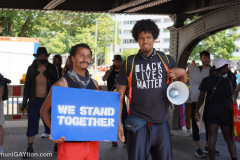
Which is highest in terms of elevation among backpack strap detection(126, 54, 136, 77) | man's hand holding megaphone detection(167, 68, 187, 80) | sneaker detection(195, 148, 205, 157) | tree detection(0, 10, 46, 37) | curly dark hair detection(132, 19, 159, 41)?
tree detection(0, 10, 46, 37)

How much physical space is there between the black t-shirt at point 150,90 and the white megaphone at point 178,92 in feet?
0.27

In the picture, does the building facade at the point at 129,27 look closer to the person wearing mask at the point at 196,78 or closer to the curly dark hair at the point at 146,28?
the person wearing mask at the point at 196,78

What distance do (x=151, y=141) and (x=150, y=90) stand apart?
1.75 ft

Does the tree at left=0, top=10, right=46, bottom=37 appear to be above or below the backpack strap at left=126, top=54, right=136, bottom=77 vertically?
above

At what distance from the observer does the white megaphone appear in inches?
159

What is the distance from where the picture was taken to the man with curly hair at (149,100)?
4.09 meters

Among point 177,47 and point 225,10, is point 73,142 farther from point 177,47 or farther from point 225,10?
point 177,47

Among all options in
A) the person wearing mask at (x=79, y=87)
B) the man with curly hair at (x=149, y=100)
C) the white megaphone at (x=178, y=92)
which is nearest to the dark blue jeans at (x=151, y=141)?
the man with curly hair at (x=149, y=100)

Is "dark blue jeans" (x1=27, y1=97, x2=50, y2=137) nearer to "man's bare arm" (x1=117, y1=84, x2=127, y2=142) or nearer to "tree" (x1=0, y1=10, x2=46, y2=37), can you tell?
"man's bare arm" (x1=117, y1=84, x2=127, y2=142)

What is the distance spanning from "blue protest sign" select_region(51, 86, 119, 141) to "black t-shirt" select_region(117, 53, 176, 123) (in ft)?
0.96

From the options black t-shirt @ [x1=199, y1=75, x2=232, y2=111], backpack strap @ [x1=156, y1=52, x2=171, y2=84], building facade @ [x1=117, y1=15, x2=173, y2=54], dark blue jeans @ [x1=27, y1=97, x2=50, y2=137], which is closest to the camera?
backpack strap @ [x1=156, y1=52, x2=171, y2=84]

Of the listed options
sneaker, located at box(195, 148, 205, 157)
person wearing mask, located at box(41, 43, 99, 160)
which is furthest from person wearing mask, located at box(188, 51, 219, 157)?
person wearing mask, located at box(41, 43, 99, 160)

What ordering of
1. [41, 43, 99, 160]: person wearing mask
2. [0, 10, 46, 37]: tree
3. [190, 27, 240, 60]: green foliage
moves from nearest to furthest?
[41, 43, 99, 160]: person wearing mask < [0, 10, 46, 37]: tree < [190, 27, 240, 60]: green foliage

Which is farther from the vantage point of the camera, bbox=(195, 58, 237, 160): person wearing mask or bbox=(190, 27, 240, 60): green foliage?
bbox=(190, 27, 240, 60): green foliage
